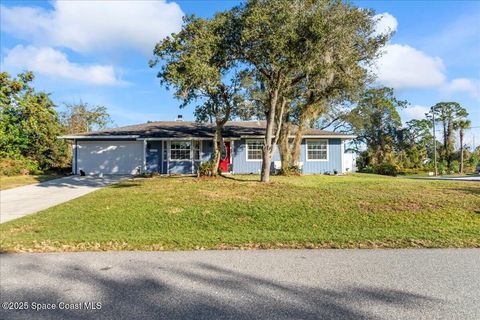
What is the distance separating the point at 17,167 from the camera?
20.8m

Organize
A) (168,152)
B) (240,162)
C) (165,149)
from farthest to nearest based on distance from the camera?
(240,162) < (165,149) < (168,152)

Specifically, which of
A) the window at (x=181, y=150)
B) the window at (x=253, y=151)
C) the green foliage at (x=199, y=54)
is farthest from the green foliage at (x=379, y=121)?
the green foliage at (x=199, y=54)

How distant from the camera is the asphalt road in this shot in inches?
136

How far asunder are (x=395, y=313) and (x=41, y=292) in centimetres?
393

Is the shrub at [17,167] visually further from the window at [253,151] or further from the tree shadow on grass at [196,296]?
the tree shadow on grass at [196,296]

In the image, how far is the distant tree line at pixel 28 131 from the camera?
75.2 feet

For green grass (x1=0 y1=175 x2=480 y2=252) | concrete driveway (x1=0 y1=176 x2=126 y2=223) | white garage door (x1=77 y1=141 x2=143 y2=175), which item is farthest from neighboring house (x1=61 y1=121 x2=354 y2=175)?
green grass (x1=0 y1=175 x2=480 y2=252)

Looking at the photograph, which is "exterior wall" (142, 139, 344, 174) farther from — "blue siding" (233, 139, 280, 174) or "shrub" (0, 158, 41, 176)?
"shrub" (0, 158, 41, 176)

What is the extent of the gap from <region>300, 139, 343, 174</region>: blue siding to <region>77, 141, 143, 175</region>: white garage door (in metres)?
10.4

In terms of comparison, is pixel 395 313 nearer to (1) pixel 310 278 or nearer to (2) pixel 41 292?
(1) pixel 310 278

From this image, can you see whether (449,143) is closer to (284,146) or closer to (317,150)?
(317,150)

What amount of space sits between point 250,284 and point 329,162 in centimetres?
1901

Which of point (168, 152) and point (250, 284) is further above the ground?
point (168, 152)

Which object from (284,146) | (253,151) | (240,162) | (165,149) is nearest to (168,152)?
(165,149)
